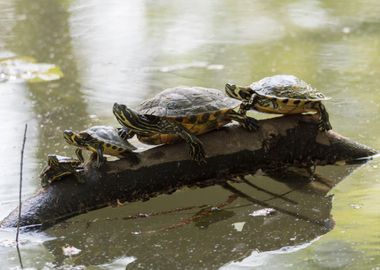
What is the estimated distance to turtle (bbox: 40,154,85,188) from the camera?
369 cm

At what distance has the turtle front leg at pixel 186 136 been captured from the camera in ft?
12.8

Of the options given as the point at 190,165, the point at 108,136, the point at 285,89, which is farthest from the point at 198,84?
the point at 108,136

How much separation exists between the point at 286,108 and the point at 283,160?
30cm

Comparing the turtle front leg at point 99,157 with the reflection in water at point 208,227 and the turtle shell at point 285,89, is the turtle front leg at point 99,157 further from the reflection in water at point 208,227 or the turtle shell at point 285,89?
the turtle shell at point 285,89

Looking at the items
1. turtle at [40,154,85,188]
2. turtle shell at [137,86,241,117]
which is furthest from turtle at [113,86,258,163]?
turtle at [40,154,85,188]

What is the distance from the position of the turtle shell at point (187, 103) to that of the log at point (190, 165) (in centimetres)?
16

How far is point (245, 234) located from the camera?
3.50 m

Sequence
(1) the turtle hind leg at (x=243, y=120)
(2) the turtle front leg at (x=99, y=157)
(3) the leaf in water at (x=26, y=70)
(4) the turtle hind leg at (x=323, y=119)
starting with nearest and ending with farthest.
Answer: (2) the turtle front leg at (x=99, y=157)
(1) the turtle hind leg at (x=243, y=120)
(4) the turtle hind leg at (x=323, y=119)
(3) the leaf in water at (x=26, y=70)

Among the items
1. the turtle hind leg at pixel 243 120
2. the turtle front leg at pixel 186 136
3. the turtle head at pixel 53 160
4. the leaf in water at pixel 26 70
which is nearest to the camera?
the turtle head at pixel 53 160

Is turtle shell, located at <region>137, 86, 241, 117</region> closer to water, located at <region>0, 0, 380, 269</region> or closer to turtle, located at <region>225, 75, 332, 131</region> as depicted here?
turtle, located at <region>225, 75, 332, 131</region>

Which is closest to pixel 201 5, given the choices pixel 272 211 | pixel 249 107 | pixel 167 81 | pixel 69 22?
pixel 69 22

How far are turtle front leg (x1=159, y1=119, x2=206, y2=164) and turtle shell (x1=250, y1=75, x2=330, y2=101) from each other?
524 millimetres

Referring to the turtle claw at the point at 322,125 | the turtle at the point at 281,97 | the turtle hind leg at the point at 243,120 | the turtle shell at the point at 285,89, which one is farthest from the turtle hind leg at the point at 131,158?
the turtle claw at the point at 322,125

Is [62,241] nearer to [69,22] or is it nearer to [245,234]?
[245,234]
